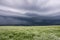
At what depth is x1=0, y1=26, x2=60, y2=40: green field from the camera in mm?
4117

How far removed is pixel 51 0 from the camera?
4.76m

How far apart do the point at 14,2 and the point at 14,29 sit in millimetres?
1285

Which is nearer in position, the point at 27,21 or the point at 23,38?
the point at 23,38

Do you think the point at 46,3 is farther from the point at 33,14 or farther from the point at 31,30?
the point at 31,30

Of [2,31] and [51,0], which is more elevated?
[51,0]

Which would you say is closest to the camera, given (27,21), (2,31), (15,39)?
(15,39)

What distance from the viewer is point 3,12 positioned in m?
4.67

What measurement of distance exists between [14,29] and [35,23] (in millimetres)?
989

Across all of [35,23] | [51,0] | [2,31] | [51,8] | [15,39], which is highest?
[51,0]

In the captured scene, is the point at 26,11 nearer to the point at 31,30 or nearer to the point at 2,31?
the point at 31,30

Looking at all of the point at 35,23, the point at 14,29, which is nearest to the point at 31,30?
the point at 35,23

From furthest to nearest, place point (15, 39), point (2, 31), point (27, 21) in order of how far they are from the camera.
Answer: point (27, 21) → point (2, 31) → point (15, 39)

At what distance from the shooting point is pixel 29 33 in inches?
168

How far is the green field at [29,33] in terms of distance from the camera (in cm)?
412
